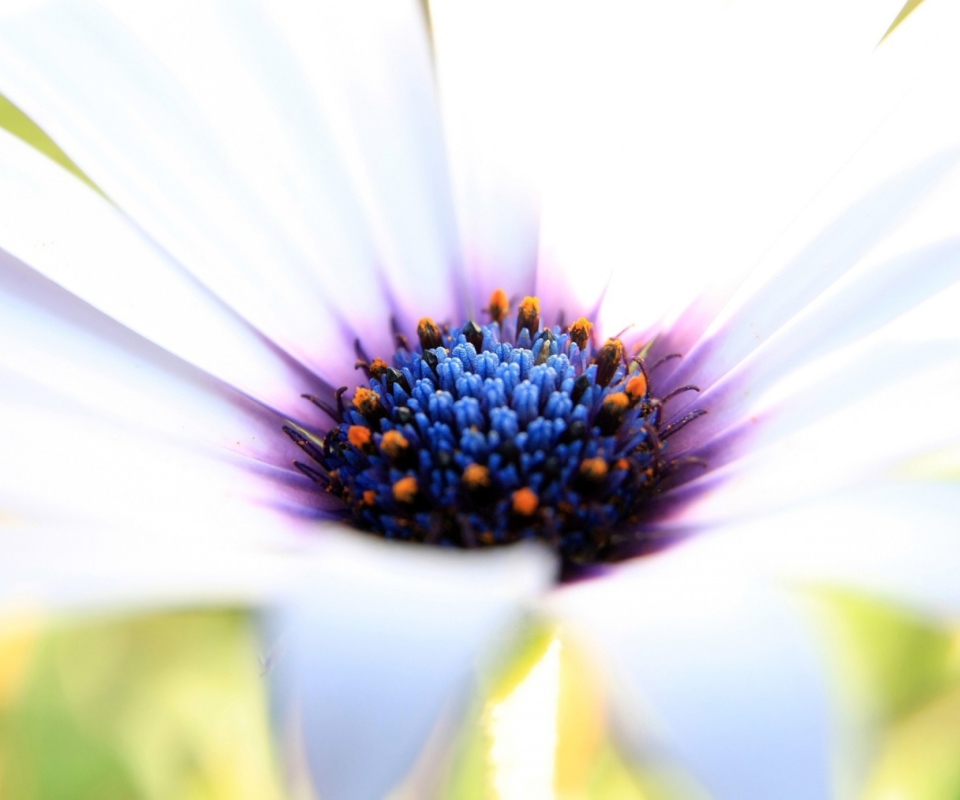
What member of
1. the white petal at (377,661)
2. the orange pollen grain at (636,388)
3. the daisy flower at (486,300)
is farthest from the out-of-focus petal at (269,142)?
the white petal at (377,661)

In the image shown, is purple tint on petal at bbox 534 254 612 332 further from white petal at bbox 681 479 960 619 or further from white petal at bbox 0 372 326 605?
white petal at bbox 681 479 960 619

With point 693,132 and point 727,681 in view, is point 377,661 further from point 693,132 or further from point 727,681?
point 693,132

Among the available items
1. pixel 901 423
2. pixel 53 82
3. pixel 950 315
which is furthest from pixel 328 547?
pixel 53 82

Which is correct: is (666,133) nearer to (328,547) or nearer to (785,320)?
(785,320)

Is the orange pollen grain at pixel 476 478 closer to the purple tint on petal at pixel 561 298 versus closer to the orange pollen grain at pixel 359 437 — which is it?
the orange pollen grain at pixel 359 437

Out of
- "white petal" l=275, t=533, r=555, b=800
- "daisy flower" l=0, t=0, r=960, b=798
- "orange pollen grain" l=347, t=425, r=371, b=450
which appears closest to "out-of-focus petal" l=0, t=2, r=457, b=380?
"daisy flower" l=0, t=0, r=960, b=798

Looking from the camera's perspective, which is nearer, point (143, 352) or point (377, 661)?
point (377, 661)

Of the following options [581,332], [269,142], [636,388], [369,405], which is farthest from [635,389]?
[269,142]
